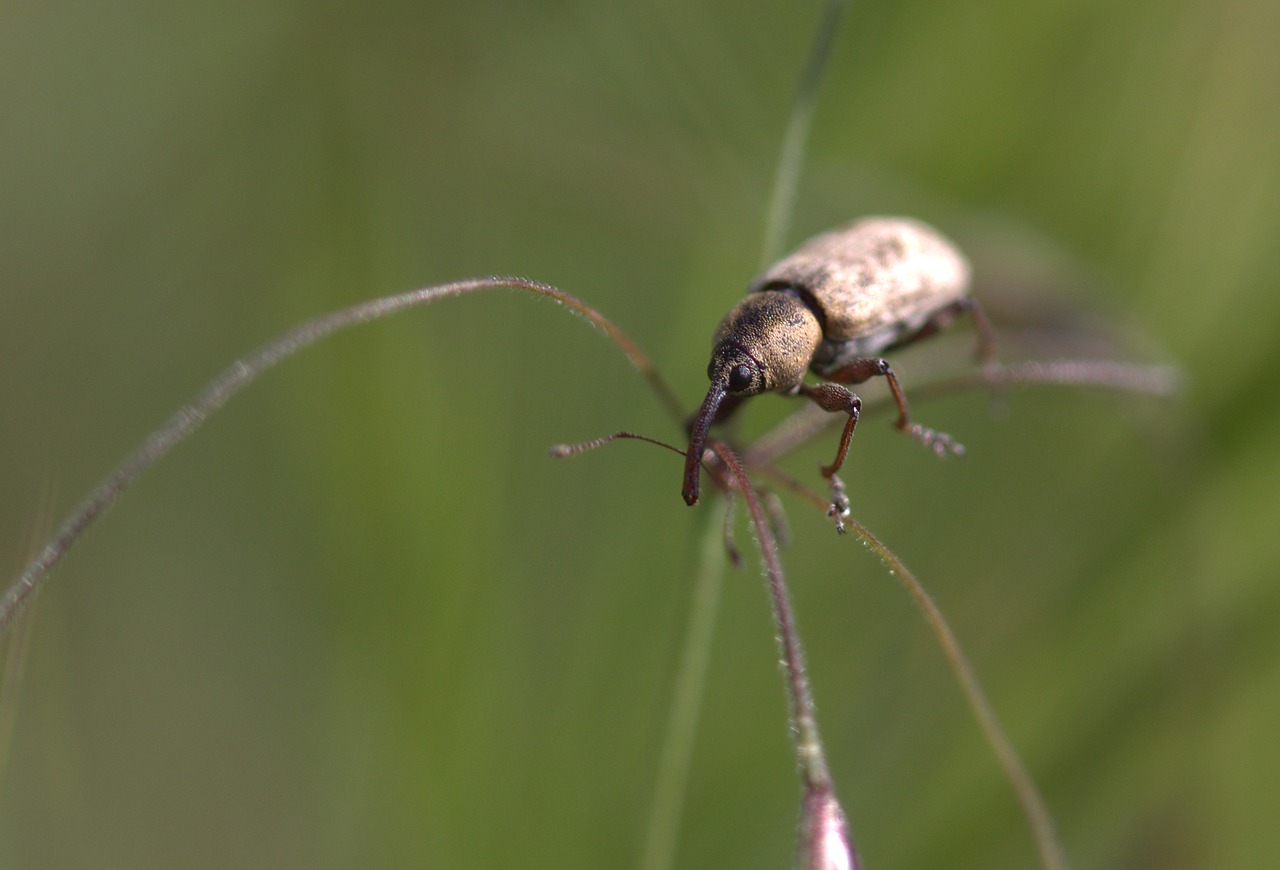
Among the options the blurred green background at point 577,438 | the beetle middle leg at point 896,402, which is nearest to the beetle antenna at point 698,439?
the beetle middle leg at point 896,402

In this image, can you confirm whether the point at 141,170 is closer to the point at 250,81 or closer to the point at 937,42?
the point at 250,81

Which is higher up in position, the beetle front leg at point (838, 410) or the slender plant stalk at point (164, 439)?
the slender plant stalk at point (164, 439)

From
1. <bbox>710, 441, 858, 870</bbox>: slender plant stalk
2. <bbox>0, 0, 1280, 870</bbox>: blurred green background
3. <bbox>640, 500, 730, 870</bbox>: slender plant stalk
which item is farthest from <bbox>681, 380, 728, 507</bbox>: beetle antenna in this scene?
<bbox>0, 0, 1280, 870</bbox>: blurred green background

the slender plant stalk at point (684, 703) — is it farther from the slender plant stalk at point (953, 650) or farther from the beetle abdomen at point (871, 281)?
the beetle abdomen at point (871, 281)

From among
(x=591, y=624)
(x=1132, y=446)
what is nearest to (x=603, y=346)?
(x=591, y=624)

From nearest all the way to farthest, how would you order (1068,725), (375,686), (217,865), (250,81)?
(1068,725)
(375,686)
(217,865)
(250,81)

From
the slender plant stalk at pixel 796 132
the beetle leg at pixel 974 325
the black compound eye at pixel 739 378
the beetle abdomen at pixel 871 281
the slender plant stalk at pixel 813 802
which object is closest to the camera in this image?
the slender plant stalk at pixel 813 802
